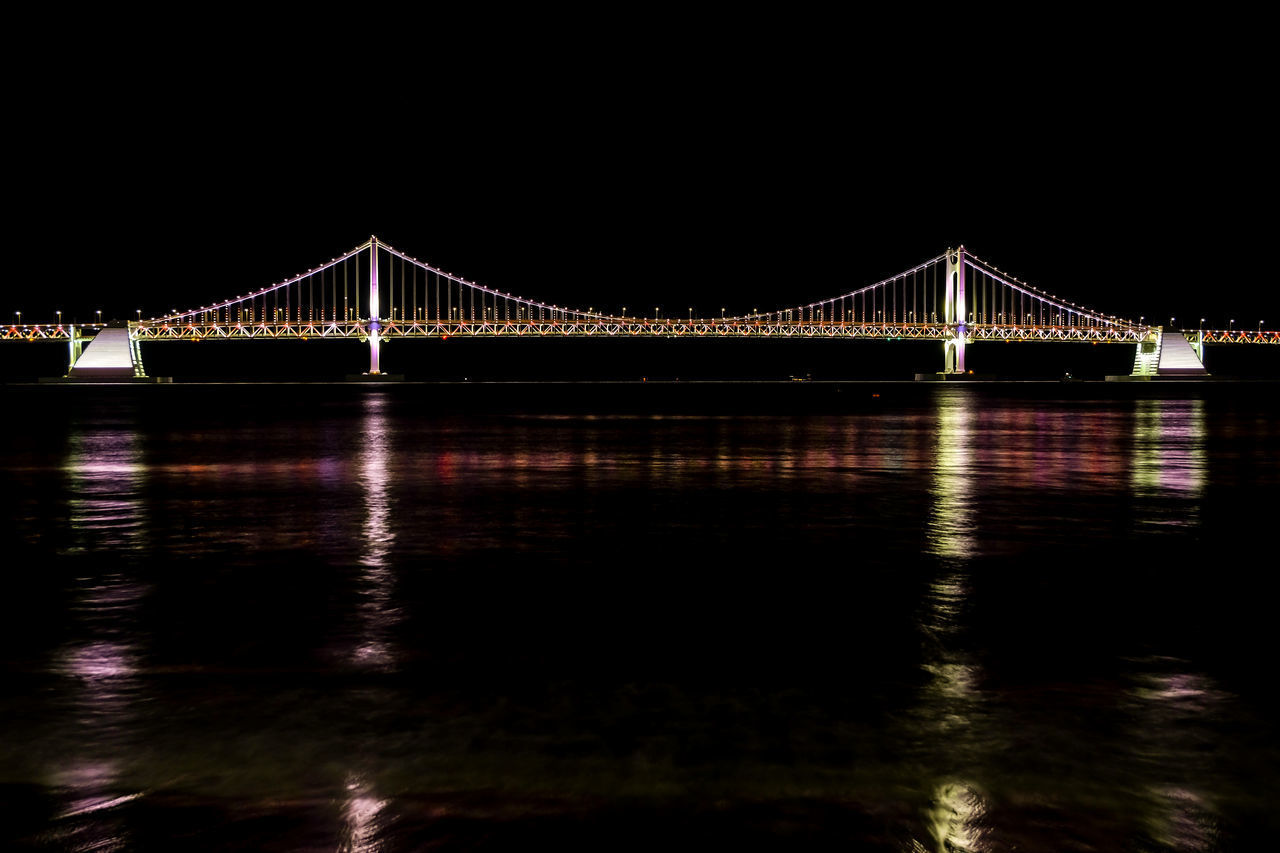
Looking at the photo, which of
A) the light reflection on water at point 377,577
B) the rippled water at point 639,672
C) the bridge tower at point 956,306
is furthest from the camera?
the bridge tower at point 956,306

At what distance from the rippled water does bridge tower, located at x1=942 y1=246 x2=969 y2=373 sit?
95289 mm

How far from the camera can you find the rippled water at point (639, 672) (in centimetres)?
348

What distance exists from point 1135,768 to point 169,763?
2.99 m

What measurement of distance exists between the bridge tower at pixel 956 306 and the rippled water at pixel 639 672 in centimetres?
9529

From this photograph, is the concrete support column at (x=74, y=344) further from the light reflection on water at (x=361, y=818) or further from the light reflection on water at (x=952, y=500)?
the light reflection on water at (x=361, y=818)

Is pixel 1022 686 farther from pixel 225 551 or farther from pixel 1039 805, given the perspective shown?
pixel 225 551

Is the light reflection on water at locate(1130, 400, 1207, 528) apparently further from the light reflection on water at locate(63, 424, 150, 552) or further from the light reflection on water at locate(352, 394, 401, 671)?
the light reflection on water at locate(63, 424, 150, 552)

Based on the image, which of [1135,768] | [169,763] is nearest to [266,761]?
[169,763]

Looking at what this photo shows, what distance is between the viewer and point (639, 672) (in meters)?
5.10

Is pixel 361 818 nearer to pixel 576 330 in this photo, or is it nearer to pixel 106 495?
pixel 106 495

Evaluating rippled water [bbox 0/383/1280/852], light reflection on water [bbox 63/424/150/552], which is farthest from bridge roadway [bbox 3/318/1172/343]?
rippled water [bbox 0/383/1280/852]

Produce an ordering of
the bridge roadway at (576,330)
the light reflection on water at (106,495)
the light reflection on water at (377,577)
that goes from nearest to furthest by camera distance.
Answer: the light reflection on water at (377,577)
the light reflection on water at (106,495)
the bridge roadway at (576,330)

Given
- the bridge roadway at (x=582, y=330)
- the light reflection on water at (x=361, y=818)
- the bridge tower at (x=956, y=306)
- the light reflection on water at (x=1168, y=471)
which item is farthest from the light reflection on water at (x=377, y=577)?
the bridge tower at (x=956, y=306)

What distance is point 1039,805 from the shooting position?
3541 millimetres
